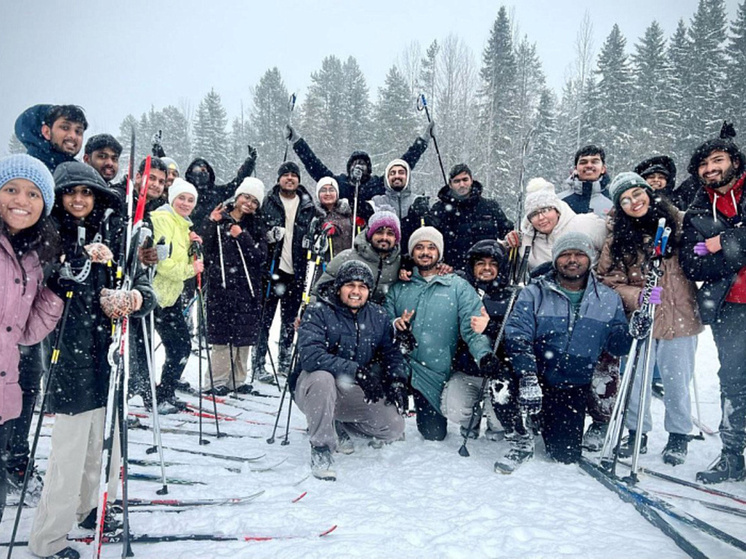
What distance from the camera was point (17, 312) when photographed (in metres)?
2.26

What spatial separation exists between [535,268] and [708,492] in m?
2.24

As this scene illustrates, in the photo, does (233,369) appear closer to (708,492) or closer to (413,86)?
(708,492)

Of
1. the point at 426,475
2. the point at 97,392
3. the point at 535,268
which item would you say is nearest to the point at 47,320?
the point at 97,392

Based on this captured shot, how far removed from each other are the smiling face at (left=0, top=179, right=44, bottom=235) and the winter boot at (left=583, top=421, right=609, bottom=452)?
4427mm

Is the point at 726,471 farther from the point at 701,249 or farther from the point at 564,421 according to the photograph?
the point at 701,249

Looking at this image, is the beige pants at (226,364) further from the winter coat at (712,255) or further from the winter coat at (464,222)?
the winter coat at (712,255)

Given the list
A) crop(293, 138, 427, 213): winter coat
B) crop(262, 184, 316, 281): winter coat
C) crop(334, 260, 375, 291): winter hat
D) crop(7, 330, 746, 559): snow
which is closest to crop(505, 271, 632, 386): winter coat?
crop(7, 330, 746, 559): snow

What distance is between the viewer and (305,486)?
3.31 meters

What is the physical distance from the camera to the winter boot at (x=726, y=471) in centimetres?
339

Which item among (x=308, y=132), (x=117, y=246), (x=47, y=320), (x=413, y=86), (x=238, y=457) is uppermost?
(x=413, y=86)

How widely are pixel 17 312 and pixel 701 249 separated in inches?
179

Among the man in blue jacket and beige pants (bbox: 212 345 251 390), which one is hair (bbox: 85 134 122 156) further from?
the man in blue jacket

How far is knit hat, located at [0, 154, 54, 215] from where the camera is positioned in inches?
87.7

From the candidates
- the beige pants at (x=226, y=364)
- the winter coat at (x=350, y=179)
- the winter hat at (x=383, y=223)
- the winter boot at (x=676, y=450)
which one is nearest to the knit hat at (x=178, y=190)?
the winter coat at (x=350, y=179)
